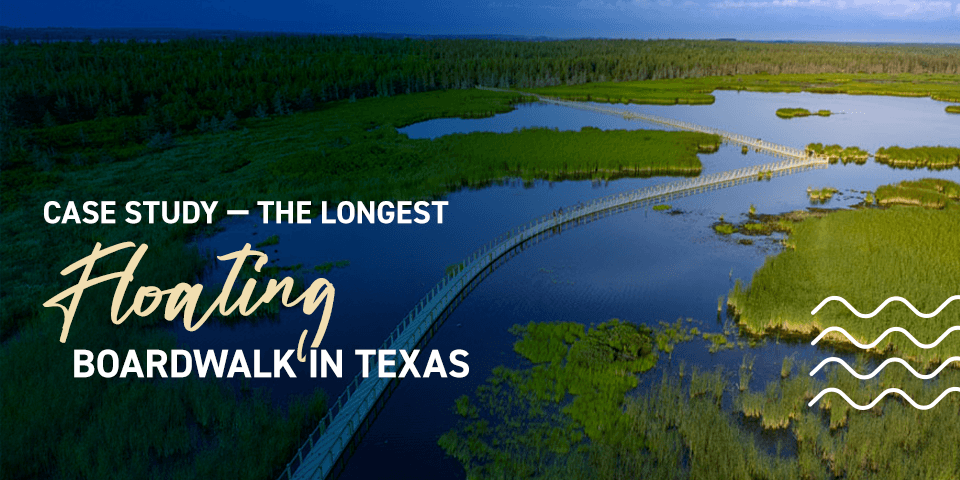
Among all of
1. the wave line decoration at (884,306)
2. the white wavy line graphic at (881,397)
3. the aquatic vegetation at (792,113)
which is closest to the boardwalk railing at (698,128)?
the aquatic vegetation at (792,113)

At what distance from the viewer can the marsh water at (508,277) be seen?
2341cm

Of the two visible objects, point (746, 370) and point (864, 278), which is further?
point (864, 278)

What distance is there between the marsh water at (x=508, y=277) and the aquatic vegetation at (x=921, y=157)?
90.0 inches

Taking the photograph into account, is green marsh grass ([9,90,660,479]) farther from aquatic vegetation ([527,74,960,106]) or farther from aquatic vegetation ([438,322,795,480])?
aquatic vegetation ([527,74,960,106])

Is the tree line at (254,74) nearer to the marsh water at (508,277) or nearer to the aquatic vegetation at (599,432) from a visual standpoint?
the marsh water at (508,277)

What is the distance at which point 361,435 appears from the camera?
21.3 m

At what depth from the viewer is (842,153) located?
6819cm

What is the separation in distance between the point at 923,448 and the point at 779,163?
4940cm

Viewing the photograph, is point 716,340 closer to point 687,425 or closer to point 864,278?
point 687,425

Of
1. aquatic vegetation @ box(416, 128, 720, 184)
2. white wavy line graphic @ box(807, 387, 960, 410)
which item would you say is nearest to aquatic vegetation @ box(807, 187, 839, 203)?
aquatic vegetation @ box(416, 128, 720, 184)

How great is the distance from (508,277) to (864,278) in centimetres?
1954

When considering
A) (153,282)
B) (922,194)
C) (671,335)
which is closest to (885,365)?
(671,335)

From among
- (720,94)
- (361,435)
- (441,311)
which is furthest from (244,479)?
(720,94)

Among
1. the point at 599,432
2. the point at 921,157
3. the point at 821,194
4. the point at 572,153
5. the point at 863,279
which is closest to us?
the point at 599,432
